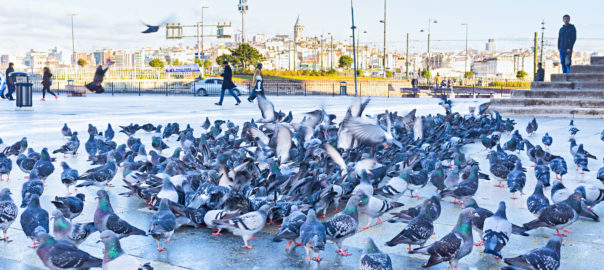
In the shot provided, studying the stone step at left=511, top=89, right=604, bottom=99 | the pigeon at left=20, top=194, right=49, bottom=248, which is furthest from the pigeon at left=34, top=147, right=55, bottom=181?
the stone step at left=511, top=89, right=604, bottom=99

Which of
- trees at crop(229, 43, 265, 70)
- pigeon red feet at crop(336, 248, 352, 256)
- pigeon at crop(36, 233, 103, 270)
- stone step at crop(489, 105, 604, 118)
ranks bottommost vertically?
pigeon red feet at crop(336, 248, 352, 256)

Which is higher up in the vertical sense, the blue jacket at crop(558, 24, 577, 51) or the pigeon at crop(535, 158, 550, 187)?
the blue jacket at crop(558, 24, 577, 51)

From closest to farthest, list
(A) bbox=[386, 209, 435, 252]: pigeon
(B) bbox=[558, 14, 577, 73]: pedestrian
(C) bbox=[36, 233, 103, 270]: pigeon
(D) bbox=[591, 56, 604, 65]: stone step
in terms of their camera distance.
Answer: (C) bbox=[36, 233, 103, 270]: pigeon < (A) bbox=[386, 209, 435, 252]: pigeon < (B) bbox=[558, 14, 577, 73]: pedestrian < (D) bbox=[591, 56, 604, 65]: stone step

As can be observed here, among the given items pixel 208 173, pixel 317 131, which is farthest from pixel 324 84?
pixel 208 173

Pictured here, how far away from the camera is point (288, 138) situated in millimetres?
7445

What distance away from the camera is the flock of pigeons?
3.48 meters

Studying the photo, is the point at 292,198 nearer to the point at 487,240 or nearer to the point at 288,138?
the point at 487,240

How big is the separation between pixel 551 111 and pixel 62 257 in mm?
15539

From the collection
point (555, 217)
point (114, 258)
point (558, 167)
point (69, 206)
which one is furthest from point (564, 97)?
point (114, 258)

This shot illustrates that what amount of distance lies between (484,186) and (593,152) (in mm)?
3228

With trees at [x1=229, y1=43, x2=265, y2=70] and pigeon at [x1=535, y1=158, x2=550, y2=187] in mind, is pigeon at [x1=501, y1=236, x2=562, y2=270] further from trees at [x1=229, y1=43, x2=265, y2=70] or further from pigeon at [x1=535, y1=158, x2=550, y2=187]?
trees at [x1=229, y1=43, x2=265, y2=70]

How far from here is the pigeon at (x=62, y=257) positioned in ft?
10.6

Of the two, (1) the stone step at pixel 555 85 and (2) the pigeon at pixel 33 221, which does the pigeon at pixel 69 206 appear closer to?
(2) the pigeon at pixel 33 221

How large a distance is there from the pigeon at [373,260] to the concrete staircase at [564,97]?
14.5m
